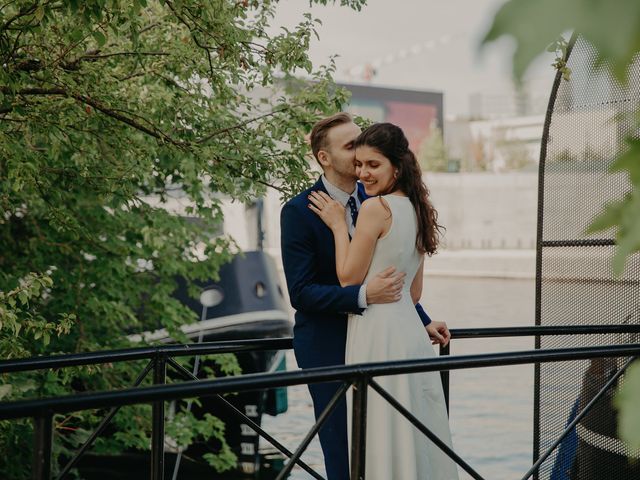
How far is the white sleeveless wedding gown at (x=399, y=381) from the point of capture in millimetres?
3039

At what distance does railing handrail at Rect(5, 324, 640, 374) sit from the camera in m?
2.82

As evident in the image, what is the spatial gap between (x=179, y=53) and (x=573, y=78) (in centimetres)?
205

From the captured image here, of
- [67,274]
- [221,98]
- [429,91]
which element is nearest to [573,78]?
[221,98]

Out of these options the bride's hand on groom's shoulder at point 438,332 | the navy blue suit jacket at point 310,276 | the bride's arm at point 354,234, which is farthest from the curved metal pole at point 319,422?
the bride's hand on groom's shoulder at point 438,332

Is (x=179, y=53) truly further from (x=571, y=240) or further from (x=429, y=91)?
(x=429, y=91)

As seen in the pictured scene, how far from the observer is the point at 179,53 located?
4.83 metres

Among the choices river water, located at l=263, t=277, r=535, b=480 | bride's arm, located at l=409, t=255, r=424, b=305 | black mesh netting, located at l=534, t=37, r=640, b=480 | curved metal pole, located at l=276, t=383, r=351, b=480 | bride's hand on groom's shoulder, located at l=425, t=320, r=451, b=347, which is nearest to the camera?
curved metal pole, located at l=276, t=383, r=351, b=480

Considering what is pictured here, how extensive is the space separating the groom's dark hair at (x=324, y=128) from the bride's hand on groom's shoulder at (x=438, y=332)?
81 cm

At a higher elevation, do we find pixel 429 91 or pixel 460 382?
pixel 429 91

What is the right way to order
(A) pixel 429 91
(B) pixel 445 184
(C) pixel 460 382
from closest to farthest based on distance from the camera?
(C) pixel 460 382 < (B) pixel 445 184 < (A) pixel 429 91

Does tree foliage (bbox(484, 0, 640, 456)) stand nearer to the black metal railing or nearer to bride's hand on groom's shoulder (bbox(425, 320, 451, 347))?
the black metal railing

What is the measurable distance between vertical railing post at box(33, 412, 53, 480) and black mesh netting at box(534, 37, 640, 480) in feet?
9.34

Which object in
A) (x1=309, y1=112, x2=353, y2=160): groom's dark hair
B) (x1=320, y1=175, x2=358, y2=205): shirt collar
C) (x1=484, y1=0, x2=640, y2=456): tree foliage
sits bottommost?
(x1=320, y1=175, x2=358, y2=205): shirt collar

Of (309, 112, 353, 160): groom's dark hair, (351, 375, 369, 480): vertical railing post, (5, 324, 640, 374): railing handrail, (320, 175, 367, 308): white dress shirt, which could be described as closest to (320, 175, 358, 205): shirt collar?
(320, 175, 367, 308): white dress shirt
